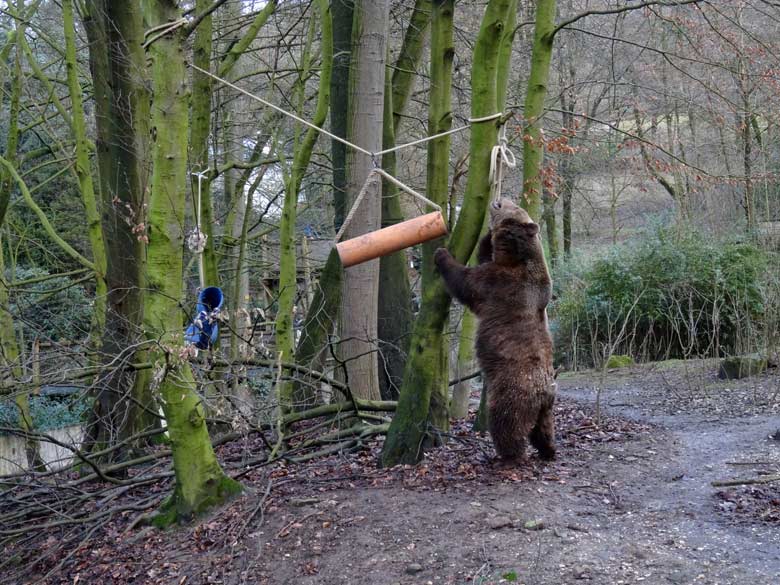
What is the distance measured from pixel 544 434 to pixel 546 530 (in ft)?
3.77

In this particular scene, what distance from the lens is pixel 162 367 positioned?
15.3ft

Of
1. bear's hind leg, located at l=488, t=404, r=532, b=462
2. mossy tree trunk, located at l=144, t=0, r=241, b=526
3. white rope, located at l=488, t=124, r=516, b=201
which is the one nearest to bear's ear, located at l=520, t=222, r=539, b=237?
white rope, located at l=488, t=124, r=516, b=201

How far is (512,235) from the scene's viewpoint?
525cm

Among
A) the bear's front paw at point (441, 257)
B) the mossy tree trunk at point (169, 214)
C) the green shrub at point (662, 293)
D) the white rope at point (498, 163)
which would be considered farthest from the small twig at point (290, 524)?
the green shrub at point (662, 293)

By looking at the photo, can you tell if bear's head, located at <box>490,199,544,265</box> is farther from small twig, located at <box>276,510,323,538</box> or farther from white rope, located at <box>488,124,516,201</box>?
small twig, located at <box>276,510,323,538</box>

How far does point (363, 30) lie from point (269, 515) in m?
4.34

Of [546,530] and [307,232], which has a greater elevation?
[307,232]

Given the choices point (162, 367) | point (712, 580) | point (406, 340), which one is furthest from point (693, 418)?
point (162, 367)

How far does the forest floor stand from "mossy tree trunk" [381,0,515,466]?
0.95ft

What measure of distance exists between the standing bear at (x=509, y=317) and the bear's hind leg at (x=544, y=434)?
0.17 m

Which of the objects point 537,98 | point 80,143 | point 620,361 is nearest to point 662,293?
point 620,361

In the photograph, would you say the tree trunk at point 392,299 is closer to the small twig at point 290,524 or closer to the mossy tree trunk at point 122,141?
the mossy tree trunk at point 122,141

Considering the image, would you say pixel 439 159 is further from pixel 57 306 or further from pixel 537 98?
pixel 57 306

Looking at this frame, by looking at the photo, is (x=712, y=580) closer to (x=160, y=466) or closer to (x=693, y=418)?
(x=693, y=418)
